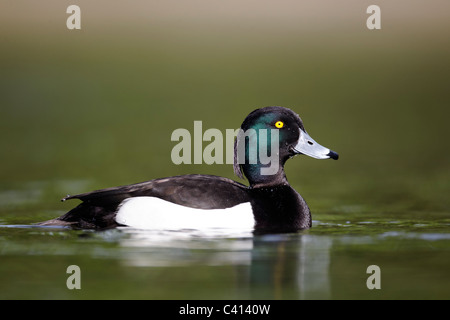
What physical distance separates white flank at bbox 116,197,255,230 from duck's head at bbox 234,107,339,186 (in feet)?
2.76

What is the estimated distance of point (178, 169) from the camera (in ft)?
46.9

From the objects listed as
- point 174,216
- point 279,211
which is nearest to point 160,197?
point 174,216

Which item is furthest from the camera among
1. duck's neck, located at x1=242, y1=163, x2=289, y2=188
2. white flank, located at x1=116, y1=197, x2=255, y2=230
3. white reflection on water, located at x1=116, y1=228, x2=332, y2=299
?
duck's neck, located at x1=242, y1=163, x2=289, y2=188

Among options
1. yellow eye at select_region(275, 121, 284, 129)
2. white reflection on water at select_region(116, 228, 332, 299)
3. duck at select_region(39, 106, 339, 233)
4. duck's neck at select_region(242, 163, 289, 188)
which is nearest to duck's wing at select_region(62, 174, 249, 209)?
duck at select_region(39, 106, 339, 233)

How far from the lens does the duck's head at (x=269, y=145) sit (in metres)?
10.1

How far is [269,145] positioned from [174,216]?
1485 mm

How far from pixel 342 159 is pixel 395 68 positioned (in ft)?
42.7

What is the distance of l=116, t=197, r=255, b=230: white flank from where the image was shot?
941cm

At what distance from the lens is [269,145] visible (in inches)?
404

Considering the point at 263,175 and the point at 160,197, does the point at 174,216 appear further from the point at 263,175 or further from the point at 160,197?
the point at 263,175

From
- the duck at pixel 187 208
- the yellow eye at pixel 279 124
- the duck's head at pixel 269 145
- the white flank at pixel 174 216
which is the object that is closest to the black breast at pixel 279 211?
the duck at pixel 187 208

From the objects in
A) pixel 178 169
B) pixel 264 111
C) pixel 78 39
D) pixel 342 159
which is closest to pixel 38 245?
pixel 264 111

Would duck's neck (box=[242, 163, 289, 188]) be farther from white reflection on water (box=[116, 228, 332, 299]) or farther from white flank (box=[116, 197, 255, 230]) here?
white reflection on water (box=[116, 228, 332, 299])

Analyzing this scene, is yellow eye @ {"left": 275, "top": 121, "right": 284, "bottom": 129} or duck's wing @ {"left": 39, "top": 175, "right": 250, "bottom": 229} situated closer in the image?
duck's wing @ {"left": 39, "top": 175, "right": 250, "bottom": 229}
